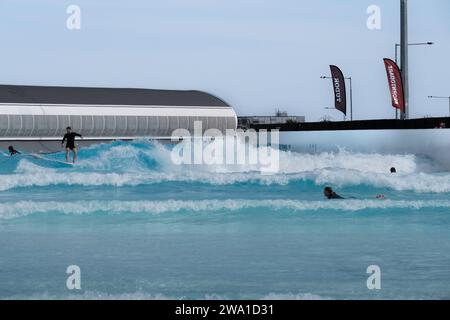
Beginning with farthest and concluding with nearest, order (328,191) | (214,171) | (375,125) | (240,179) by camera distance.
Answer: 1. (375,125)
2. (214,171)
3. (240,179)
4. (328,191)

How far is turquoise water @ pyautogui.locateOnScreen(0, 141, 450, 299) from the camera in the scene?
12188mm

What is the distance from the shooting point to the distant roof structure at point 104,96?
5306 centimetres

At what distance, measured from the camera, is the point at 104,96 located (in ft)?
184

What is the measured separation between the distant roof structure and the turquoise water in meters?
18.2

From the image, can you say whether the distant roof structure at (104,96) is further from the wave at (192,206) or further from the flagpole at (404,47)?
the wave at (192,206)

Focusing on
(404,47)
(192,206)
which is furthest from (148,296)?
(404,47)

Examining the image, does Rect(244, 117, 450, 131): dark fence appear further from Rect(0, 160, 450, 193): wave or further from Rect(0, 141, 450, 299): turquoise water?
Rect(0, 141, 450, 299): turquoise water

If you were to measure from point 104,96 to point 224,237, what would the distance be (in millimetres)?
38760

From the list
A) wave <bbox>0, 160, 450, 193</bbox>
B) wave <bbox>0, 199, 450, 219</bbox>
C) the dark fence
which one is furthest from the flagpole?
wave <bbox>0, 199, 450, 219</bbox>

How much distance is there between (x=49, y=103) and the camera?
5281 centimetres

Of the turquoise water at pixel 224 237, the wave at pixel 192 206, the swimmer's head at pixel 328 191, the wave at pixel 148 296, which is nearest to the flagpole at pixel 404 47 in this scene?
the turquoise water at pixel 224 237

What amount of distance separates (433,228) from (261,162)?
25.5 meters

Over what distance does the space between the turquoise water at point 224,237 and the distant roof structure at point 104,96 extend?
1823 centimetres

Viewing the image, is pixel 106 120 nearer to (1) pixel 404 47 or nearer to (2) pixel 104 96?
(2) pixel 104 96
